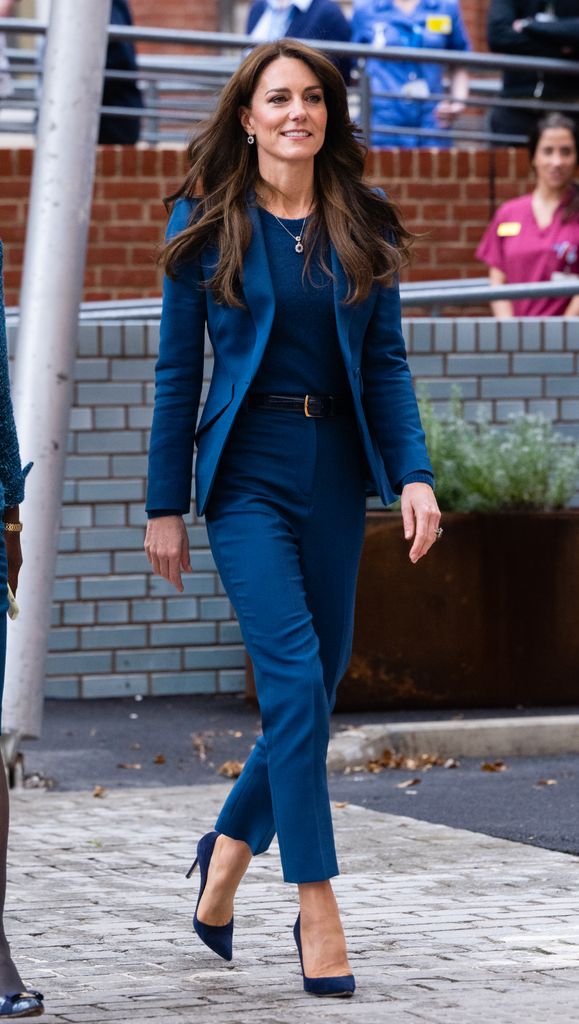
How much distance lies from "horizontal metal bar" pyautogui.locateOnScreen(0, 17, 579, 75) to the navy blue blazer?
6874 millimetres

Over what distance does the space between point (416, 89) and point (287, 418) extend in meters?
8.43

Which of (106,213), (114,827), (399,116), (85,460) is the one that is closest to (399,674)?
(85,460)

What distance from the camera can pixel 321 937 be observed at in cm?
416

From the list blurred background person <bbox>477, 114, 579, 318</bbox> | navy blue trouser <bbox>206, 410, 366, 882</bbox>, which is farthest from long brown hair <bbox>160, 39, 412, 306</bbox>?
blurred background person <bbox>477, 114, 579, 318</bbox>

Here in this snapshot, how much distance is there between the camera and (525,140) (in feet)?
41.5

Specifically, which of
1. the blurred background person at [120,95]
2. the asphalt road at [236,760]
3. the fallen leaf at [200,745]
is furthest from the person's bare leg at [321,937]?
the blurred background person at [120,95]

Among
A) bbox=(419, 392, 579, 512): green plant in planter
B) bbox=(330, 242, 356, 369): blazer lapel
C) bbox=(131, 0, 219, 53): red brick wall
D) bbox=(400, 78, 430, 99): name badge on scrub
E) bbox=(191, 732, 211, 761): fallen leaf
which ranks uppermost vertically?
bbox=(131, 0, 219, 53): red brick wall

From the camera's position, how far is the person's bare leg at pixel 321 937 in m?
4.16

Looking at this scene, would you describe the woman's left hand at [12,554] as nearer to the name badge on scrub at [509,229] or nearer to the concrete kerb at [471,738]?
the concrete kerb at [471,738]

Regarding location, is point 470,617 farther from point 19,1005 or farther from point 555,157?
point 19,1005

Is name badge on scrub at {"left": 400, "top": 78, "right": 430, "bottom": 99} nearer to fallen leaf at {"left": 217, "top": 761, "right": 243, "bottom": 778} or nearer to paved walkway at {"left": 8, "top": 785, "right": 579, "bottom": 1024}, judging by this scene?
fallen leaf at {"left": 217, "top": 761, "right": 243, "bottom": 778}

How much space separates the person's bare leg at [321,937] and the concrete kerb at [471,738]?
12.0ft

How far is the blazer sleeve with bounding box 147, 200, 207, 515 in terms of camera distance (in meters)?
4.41

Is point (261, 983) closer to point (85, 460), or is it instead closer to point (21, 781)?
point (21, 781)
